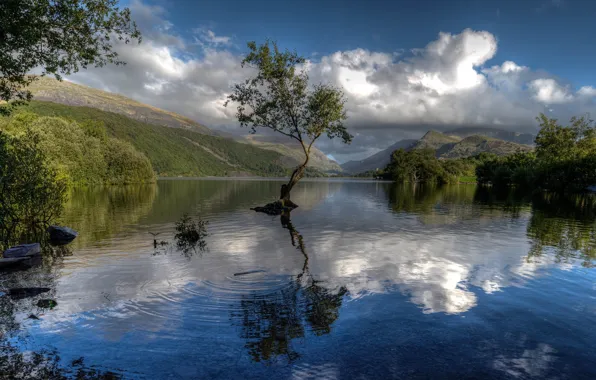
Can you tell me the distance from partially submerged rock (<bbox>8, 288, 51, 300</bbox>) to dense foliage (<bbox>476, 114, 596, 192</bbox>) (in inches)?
5386

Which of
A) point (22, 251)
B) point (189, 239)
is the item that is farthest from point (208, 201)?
point (22, 251)

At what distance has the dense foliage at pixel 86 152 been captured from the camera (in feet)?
295

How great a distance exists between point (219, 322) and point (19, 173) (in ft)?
83.7

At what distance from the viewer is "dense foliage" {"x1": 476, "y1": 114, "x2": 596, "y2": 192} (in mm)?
109562

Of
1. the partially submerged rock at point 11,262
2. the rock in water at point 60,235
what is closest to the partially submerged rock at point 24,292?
the partially submerged rock at point 11,262

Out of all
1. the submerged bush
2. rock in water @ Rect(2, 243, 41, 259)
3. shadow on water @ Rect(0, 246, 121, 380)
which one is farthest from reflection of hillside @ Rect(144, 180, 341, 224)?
shadow on water @ Rect(0, 246, 121, 380)

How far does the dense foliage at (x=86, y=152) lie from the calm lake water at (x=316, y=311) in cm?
7544

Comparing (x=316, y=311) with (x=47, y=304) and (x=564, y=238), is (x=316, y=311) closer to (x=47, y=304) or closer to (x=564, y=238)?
(x=47, y=304)

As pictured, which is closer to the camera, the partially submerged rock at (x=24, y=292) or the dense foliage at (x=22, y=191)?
the partially submerged rock at (x=24, y=292)

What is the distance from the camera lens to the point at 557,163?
115 metres

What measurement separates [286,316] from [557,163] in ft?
454

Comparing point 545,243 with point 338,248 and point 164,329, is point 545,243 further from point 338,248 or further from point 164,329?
point 164,329

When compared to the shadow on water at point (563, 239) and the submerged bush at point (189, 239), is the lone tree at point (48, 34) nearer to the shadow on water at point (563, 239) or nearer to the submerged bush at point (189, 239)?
the submerged bush at point (189, 239)

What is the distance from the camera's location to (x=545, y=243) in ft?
91.3
